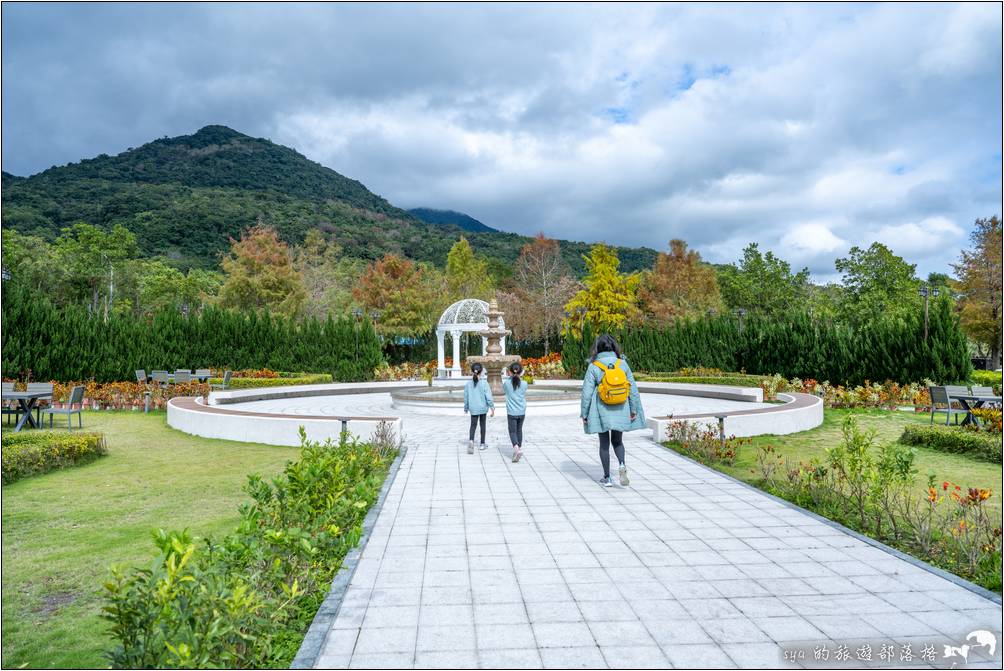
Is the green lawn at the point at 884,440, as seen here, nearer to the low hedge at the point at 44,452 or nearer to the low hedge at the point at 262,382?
the low hedge at the point at 44,452

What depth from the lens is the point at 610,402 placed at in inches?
257

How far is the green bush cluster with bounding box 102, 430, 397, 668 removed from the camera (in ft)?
8.13

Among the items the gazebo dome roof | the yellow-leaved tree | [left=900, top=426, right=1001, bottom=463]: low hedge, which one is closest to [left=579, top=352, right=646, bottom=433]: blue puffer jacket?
[left=900, top=426, right=1001, bottom=463]: low hedge

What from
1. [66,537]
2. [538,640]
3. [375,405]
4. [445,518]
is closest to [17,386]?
[375,405]

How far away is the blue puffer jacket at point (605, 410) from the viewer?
6.58 meters

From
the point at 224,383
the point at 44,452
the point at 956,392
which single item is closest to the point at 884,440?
the point at 956,392

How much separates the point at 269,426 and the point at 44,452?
319cm

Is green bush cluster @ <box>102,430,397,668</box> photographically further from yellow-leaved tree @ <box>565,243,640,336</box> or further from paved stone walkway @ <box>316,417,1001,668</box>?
yellow-leaved tree @ <box>565,243,640,336</box>

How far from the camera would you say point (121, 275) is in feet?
142

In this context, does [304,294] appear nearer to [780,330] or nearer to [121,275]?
[121,275]

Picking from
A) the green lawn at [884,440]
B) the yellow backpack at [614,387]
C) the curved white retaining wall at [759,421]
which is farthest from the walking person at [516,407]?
the curved white retaining wall at [759,421]

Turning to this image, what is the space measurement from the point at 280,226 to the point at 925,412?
59200mm

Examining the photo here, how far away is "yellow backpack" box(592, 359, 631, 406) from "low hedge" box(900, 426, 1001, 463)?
596 centimetres

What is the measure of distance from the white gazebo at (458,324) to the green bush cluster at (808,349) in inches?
185
